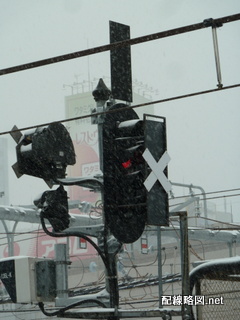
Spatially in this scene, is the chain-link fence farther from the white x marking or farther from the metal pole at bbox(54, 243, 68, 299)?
the metal pole at bbox(54, 243, 68, 299)

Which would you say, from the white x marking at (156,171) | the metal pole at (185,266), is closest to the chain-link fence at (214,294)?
the metal pole at (185,266)

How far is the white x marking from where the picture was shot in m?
6.78

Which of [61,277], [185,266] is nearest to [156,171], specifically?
[185,266]

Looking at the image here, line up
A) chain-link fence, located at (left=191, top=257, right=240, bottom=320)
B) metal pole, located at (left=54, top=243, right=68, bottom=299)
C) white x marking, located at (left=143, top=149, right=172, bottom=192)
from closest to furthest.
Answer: chain-link fence, located at (left=191, top=257, right=240, bottom=320)
white x marking, located at (left=143, top=149, right=172, bottom=192)
metal pole, located at (left=54, top=243, right=68, bottom=299)

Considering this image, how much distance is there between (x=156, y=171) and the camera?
6.83 metres

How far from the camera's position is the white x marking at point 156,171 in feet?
22.2

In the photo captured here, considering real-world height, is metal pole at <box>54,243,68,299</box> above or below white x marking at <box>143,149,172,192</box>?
below

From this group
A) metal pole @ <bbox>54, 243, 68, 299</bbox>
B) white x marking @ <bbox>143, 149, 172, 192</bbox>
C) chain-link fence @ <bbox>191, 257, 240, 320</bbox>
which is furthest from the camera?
metal pole @ <bbox>54, 243, 68, 299</bbox>

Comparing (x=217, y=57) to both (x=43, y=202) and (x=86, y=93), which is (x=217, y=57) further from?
(x=86, y=93)

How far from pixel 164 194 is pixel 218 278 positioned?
0.87m

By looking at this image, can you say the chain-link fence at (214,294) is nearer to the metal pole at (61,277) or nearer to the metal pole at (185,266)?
the metal pole at (185,266)

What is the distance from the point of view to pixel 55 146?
8523 millimetres

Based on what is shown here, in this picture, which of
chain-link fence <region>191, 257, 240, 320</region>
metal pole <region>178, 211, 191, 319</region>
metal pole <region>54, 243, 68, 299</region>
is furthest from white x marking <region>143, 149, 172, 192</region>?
metal pole <region>54, 243, 68, 299</region>

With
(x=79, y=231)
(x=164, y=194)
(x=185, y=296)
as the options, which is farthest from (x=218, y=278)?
(x=79, y=231)
